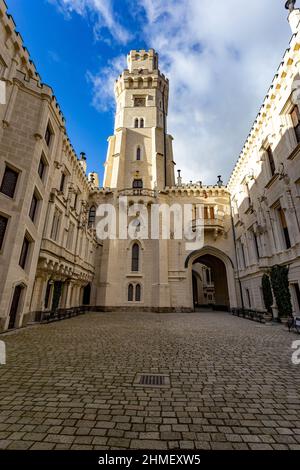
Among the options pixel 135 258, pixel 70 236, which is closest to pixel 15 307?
pixel 70 236

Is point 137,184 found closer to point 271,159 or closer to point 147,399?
point 271,159

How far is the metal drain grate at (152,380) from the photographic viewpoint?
4516 millimetres

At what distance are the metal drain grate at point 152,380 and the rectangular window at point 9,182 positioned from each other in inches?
439

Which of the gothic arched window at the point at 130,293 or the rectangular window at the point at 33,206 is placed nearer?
the rectangular window at the point at 33,206

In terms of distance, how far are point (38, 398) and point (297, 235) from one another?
580 inches

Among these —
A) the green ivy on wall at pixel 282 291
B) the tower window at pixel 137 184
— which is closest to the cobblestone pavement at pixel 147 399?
the green ivy on wall at pixel 282 291

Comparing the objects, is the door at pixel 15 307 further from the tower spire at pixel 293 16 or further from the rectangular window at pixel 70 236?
the tower spire at pixel 293 16

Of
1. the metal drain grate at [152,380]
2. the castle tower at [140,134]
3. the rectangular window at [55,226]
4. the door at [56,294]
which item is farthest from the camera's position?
the castle tower at [140,134]

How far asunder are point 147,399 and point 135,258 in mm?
21264

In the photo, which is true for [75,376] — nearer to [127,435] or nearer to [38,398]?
[38,398]

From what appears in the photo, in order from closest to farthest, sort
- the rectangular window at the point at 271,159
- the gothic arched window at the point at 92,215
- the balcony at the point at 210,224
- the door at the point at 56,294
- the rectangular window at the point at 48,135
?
the rectangular window at the point at 48,135 < the door at the point at 56,294 < the rectangular window at the point at 271,159 < the balcony at the point at 210,224 < the gothic arched window at the point at 92,215

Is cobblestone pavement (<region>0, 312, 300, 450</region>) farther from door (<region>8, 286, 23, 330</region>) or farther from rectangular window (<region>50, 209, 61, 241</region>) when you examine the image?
rectangular window (<region>50, 209, 61, 241</region>)

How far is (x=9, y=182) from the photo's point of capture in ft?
37.2
